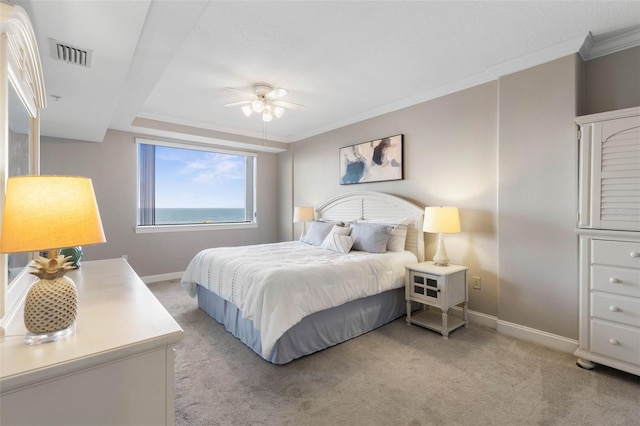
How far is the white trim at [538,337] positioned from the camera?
2.45 m

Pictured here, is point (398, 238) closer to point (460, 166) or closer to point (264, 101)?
point (460, 166)

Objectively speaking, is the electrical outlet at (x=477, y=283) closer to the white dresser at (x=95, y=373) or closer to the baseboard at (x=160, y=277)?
the white dresser at (x=95, y=373)

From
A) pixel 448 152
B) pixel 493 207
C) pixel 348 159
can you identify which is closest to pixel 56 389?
pixel 493 207

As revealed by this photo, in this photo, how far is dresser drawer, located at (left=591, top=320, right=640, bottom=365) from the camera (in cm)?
198

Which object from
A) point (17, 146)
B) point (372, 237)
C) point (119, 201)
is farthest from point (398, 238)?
point (119, 201)

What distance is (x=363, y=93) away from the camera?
11.6 ft

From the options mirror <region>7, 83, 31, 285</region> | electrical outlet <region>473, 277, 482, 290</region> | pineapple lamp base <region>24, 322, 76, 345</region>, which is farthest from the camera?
electrical outlet <region>473, 277, 482, 290</region>

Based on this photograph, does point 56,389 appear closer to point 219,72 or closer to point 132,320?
point 132,320

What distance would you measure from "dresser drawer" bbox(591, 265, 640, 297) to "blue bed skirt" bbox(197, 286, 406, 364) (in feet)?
5.44

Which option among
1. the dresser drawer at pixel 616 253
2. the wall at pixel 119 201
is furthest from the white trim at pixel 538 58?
the wall at pixel 119 201

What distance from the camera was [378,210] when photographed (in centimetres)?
401

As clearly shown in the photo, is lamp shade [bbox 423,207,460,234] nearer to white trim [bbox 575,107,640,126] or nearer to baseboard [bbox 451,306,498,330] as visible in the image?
baseboard [bbox 451,306,498,330]

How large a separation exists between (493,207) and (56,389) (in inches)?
132

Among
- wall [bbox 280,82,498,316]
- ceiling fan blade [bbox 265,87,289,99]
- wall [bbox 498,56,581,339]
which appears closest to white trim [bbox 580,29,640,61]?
wall [bbox 498,56,581,339]
